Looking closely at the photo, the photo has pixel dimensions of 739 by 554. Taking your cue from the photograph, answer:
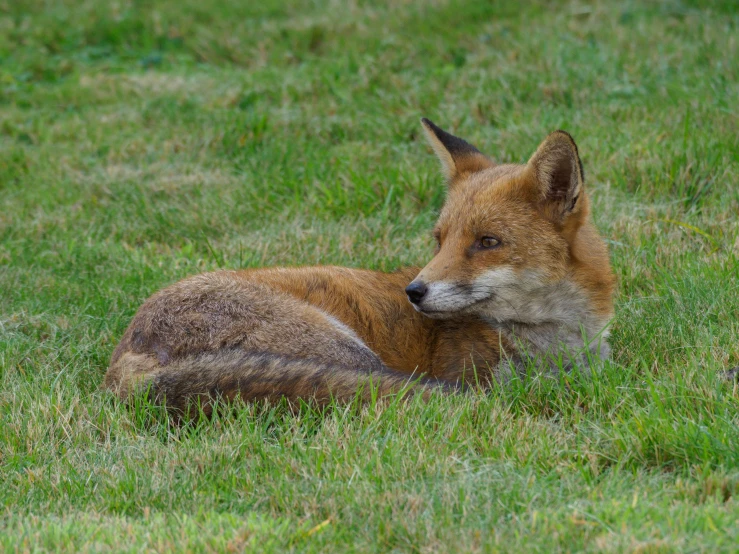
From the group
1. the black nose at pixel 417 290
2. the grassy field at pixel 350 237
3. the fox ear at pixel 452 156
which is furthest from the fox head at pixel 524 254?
the grassy field at pixel 350 237

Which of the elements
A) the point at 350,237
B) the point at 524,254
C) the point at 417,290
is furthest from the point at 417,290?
the point at 350,237

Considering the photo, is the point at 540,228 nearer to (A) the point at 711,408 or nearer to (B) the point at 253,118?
(A) the point at 711,408

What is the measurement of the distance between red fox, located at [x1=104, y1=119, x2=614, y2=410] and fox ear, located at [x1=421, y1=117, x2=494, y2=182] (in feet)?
0.83

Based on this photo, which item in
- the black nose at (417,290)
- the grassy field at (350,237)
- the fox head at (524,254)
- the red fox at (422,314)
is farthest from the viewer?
the fox head at (524,254)

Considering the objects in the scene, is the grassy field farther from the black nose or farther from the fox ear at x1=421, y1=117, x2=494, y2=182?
the fox ear at x1=421, y1=117, x2=494, y2=182

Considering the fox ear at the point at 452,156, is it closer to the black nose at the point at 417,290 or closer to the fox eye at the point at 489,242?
the fox eye at the point at 489,242

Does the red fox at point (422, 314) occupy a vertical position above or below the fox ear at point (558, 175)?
below

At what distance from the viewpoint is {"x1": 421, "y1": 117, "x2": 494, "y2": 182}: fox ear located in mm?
5824

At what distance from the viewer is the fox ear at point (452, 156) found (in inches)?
229

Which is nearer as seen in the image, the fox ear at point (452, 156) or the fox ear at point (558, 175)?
the fox ear at point (558, 175)

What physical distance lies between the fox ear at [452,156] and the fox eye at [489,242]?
842 millimetres

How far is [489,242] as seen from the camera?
5.07m

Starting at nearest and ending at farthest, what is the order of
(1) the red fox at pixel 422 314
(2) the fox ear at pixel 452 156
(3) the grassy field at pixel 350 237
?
(3) the grassy field at pixel 350 237
(1) the red fox at pixel 422 314
(2) the fox ear at pixel 452 156

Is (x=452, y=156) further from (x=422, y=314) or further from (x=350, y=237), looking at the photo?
(x=350, y=237)
